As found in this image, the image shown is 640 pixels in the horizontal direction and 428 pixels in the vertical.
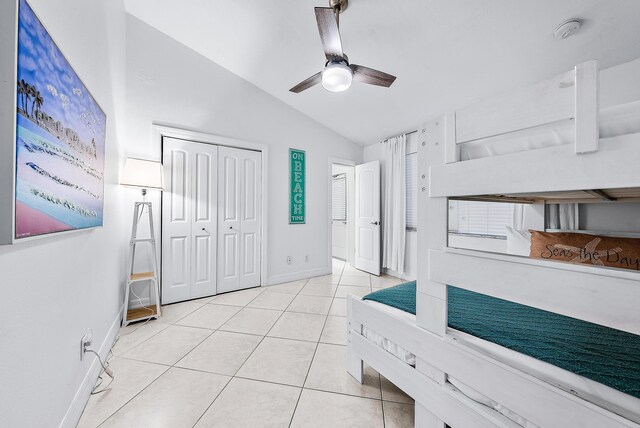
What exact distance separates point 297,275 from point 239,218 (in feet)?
4.22

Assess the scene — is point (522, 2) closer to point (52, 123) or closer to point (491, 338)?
point (491, 338)

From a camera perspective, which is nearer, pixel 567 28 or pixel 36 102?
pixel 36 102

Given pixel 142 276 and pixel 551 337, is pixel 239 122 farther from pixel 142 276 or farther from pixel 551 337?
pixel 551 337

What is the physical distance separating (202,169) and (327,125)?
213 centimetres

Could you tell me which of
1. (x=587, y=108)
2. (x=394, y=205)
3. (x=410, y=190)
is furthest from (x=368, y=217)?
(x=587, y=108)

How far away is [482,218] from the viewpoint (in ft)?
9.37

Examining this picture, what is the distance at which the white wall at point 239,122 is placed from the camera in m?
2.61

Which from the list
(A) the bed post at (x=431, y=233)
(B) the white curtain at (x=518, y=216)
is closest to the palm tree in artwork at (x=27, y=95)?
(A) the bed post at (x=431, y=233)

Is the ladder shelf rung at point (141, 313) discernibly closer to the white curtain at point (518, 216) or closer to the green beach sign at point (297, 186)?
the green beach sign at point (297, 186)

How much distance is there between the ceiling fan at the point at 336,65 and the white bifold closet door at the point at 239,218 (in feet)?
5.36

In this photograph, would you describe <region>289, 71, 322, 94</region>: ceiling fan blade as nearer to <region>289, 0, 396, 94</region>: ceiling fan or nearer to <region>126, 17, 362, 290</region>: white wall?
<region>289, 0, 396, 94</region>: ceiling fan

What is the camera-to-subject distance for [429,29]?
6.36ft

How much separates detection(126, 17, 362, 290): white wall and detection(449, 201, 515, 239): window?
1.96 metres

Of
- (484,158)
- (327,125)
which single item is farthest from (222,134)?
(484,158)
